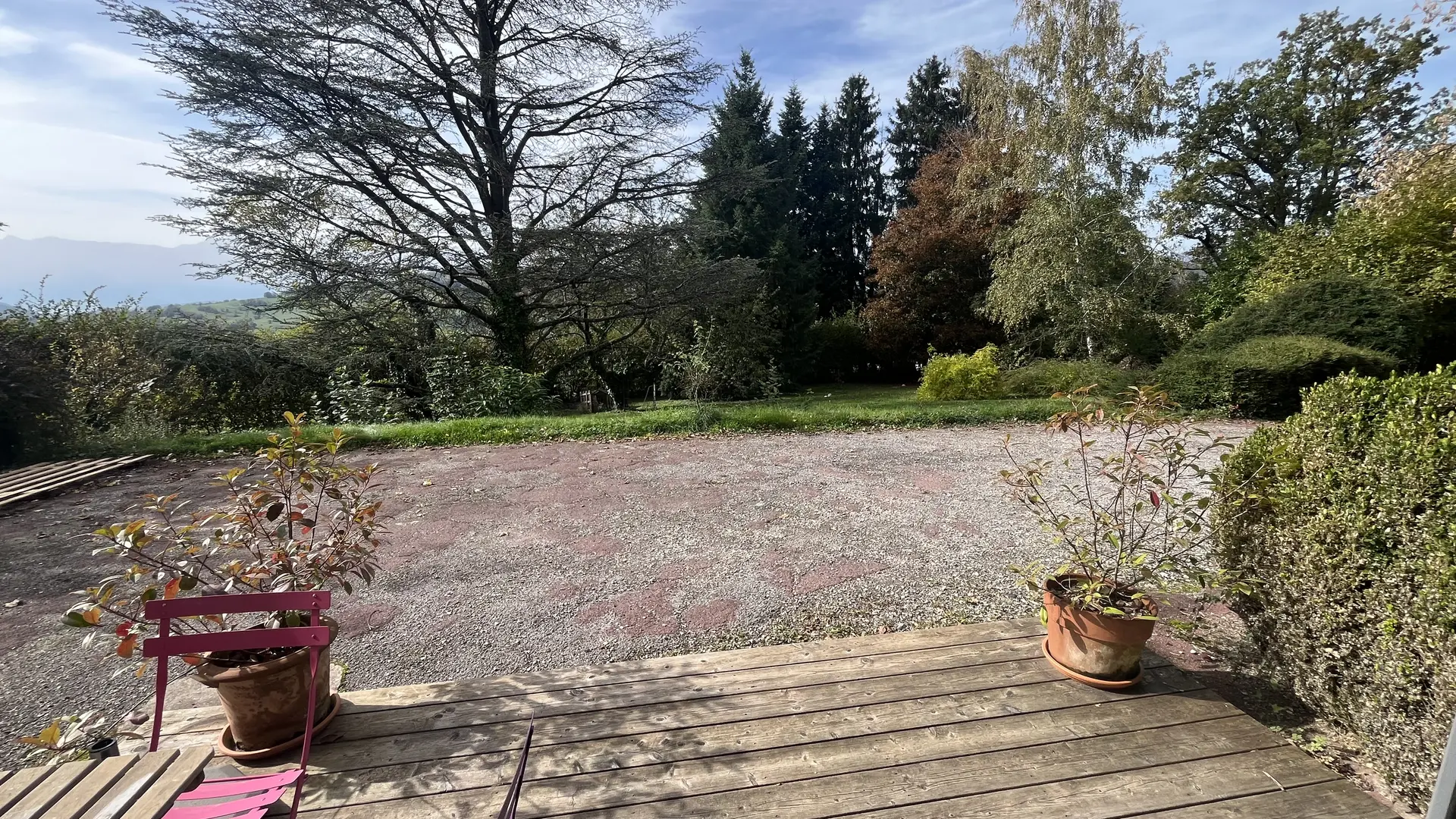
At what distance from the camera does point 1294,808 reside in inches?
64.1

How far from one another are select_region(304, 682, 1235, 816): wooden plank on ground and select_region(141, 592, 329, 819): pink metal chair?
238mm

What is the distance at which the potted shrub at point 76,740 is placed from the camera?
5.20ft

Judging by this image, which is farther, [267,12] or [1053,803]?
[267,12]

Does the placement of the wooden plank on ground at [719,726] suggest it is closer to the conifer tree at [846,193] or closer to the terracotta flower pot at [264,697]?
the terracotta flower pot at [264,697]

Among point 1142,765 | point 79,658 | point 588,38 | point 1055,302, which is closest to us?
point 1142,765

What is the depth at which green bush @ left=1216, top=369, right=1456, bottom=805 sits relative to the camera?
5.50 ft

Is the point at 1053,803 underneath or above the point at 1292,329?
underneath

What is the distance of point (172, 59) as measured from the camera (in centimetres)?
886

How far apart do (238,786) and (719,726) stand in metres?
1.32

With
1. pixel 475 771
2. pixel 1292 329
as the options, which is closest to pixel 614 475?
pixel 475 771

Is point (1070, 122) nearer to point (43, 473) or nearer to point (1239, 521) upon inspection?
point (1239, 521)

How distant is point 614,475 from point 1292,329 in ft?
38.0

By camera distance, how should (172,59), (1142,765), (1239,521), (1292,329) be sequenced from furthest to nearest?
(1292,329) < (172,59) < (1239,521) < (1142,765)

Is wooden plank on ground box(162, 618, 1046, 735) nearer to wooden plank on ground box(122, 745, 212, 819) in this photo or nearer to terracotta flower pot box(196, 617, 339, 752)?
terracotta flower pot box(196, 617, 339, 752)
